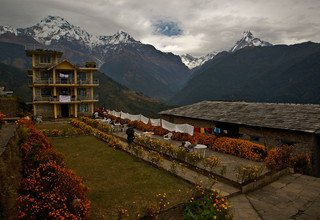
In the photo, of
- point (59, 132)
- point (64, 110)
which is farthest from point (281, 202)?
point (64, 110)

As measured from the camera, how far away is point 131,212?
10.3 meters

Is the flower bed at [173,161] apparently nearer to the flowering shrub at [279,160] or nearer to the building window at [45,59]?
the flowering shrub at [279,160]

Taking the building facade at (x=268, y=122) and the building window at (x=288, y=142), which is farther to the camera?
the building window at (x=288, y=142)

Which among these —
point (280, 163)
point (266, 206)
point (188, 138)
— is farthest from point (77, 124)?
point (266, 206)

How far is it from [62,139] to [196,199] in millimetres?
18426

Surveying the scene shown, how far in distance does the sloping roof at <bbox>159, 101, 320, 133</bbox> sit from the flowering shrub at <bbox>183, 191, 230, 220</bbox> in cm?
1353

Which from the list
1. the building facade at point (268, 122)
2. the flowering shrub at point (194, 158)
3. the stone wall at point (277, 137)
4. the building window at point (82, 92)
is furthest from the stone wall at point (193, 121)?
the building window at point (82, 92)

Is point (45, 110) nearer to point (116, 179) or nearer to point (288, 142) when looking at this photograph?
point (116, 179)

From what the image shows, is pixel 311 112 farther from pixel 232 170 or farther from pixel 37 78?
pixel 37 78

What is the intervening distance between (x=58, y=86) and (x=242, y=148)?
40.7 meters

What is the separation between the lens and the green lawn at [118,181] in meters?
11.3

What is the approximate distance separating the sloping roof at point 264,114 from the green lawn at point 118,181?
1220 centimetres

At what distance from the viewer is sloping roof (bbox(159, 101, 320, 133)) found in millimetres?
22969

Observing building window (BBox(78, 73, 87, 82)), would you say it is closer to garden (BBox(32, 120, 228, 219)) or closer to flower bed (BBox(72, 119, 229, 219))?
flower bed (BBox(72, 119, 229, 219))
